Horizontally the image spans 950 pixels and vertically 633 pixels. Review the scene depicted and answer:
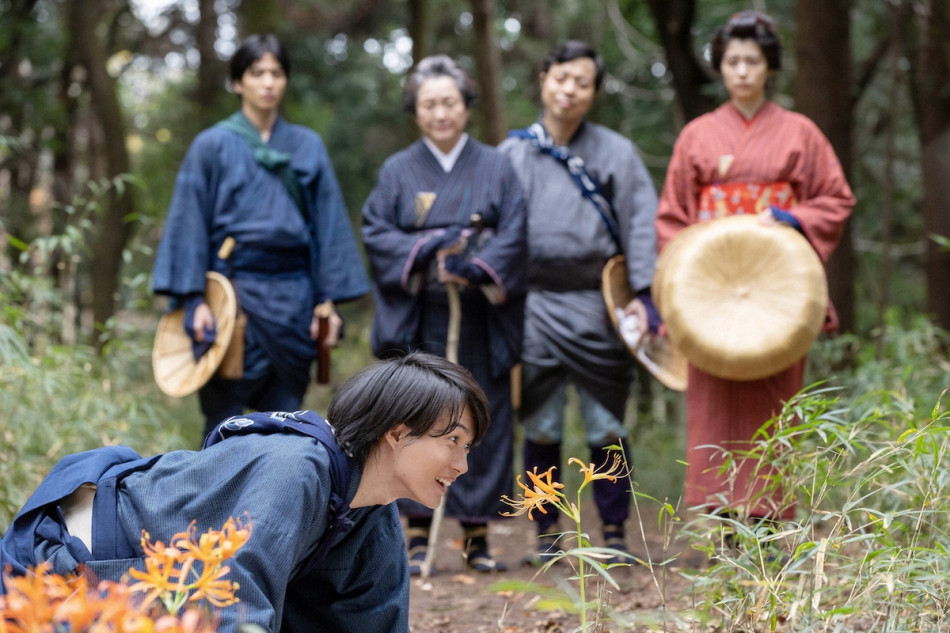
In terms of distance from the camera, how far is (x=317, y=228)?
453 cm

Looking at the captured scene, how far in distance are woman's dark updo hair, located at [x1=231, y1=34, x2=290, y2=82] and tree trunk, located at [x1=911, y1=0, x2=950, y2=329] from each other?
396 centimetres

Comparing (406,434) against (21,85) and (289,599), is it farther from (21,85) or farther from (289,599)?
(21,85)

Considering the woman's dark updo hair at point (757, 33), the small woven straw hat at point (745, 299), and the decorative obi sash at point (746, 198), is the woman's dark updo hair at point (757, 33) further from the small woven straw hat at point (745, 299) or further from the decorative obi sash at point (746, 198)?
the small woven straw hat at point (745, 299)

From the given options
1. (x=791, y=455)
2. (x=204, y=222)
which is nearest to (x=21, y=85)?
(x=204, y=222)

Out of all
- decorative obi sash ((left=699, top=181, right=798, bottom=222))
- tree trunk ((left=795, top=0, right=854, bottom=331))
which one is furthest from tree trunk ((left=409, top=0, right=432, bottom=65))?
decorative obi sash ((left=699, top=181, right=798, bottom=222))

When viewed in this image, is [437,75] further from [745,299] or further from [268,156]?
[745,299]

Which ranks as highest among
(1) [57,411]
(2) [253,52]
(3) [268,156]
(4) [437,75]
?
(2) [253,52]

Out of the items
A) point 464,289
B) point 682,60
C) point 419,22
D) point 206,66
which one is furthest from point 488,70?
point 464,289

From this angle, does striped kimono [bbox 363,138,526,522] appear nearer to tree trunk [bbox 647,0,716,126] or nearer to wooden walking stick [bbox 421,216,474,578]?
wooden walking stick [bbox 421,216,474,578]

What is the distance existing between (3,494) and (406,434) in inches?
84.4

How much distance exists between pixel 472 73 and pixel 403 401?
32.9 feet

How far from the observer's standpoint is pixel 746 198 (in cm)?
391

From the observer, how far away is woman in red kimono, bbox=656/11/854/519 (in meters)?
3.83

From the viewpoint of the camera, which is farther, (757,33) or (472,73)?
(472,73)
